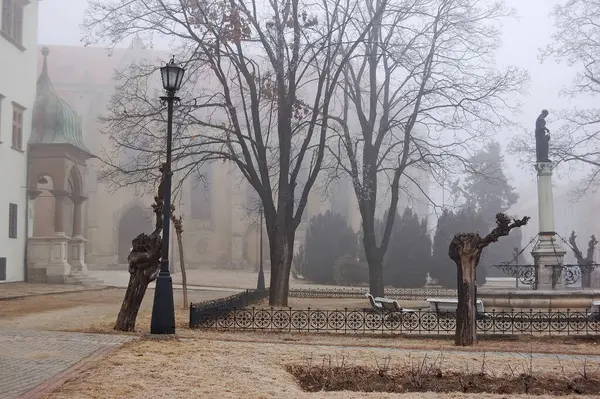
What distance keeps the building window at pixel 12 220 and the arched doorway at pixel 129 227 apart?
93.3 ft

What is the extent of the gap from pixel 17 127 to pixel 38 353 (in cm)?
2292

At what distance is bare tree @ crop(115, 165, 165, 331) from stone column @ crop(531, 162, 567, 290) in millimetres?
12981

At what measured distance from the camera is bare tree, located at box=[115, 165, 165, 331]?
43.9 feet

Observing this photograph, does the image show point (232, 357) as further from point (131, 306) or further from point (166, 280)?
point (131, 306)

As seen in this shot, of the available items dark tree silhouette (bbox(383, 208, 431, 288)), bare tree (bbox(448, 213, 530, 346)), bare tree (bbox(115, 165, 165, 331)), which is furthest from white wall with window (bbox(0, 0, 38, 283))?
dark tree silhouette (bbox(383, 208, 431, 288))

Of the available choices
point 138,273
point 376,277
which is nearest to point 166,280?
point 138,273

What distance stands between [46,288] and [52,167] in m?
6.74

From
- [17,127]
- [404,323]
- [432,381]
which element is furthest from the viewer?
[17,127]

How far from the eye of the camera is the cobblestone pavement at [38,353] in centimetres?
778

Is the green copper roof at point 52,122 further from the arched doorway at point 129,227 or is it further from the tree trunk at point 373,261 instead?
the arched doorway at point 129,227

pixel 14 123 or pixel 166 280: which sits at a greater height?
pixel 14 123

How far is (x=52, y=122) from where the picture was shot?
31875 millimetres

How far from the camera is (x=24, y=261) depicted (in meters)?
30.3

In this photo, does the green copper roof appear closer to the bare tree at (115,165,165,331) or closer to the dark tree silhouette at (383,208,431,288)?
the bare tree at (115,165,165,331)
